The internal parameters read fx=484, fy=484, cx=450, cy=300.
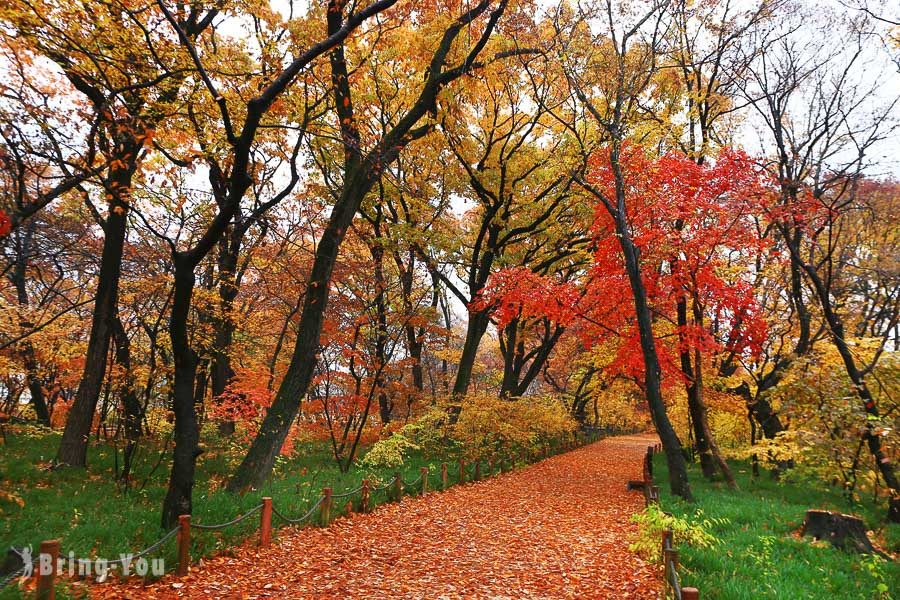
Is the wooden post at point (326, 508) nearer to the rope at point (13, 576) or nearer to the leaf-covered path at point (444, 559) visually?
the leaf-covered path at point (444, 559)

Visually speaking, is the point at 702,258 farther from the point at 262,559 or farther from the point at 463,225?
the point at 463,225

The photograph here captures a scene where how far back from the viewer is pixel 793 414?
30.5 feet

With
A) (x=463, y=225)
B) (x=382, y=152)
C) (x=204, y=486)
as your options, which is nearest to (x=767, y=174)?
(x=382, y=152)

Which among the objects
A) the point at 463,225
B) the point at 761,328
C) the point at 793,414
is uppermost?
the point at 463,225

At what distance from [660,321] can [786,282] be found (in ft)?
12.6

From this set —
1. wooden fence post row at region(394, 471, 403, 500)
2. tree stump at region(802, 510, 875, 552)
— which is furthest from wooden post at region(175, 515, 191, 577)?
tree stump at region(802, 510, 875, 552)

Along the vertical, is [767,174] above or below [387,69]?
below

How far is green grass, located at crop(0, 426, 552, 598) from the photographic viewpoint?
584cm

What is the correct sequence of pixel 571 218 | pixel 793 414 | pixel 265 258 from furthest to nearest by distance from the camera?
1. pixel 571 218
2. pixel 265 258
3. pixel 793 414

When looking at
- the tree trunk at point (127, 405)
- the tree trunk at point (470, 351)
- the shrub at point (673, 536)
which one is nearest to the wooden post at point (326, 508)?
the tree trunk at point (127, 405)

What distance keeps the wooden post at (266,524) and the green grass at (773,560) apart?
5.51 metres

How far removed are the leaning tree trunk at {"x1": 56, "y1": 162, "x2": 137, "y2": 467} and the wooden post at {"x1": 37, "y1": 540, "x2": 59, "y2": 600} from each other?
761 cm

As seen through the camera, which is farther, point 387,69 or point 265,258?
point 265,258

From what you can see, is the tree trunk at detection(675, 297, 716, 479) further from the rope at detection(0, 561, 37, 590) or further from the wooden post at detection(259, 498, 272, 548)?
the rope at detection(0, 561, 37, 590)
